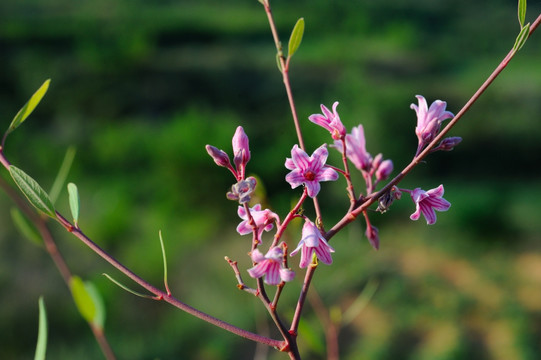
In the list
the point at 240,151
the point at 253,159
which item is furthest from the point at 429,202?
the point at 253,159

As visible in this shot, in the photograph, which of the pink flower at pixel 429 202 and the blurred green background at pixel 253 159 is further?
the blurred green background at pixel 253 159

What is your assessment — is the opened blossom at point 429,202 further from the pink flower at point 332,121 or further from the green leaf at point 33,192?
the green leaf at point 33,192

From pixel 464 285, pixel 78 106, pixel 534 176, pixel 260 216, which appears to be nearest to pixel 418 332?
pixel 464 285

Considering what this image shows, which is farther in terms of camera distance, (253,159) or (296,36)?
(253,159)

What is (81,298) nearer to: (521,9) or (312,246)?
(312,246)

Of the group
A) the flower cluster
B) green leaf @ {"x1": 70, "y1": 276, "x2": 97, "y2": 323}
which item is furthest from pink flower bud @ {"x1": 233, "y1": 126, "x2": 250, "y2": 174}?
green leaf @ {"x1": 70, "y1": 276, "x2": 97, "y2": 323}

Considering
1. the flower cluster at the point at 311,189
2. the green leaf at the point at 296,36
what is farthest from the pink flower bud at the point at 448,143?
the green leaf at the point at 296,36

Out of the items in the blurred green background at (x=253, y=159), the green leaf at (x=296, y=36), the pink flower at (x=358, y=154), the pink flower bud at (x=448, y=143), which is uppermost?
the green leaf at (x=296, y=36)

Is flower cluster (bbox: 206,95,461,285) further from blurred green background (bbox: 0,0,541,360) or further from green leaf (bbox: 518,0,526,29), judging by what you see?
blurred green background (bbox: 0,0,541,360)
